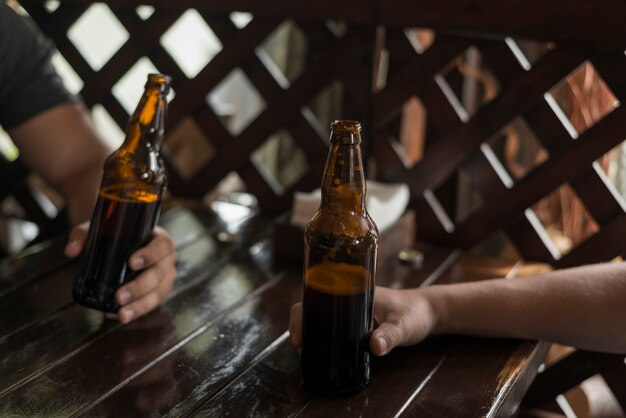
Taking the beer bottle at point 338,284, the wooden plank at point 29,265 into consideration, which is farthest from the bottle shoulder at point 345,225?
the wooden plank at point 29,265

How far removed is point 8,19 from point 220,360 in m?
0.94

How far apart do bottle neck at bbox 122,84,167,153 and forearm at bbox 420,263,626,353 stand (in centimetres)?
43

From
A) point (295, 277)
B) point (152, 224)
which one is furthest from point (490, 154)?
point (152, 224)

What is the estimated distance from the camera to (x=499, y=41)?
58.7 inches

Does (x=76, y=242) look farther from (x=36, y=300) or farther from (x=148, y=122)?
(x=148, y=122)

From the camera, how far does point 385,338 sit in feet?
3.11

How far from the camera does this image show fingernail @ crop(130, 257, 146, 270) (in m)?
1.11

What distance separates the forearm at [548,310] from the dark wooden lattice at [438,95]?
1.17 ft

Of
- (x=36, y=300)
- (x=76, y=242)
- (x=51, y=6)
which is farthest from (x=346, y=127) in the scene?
(x=51, y=6)

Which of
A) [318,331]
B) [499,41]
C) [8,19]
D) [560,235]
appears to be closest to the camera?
[318,331]

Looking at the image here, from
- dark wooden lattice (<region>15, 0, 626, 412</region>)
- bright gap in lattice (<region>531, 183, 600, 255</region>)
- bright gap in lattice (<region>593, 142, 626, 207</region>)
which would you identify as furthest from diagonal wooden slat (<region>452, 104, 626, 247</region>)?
bright gap in lattice (<region>531, 183, 600, 255</region>)

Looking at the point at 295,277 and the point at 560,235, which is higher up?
the point at 295,277

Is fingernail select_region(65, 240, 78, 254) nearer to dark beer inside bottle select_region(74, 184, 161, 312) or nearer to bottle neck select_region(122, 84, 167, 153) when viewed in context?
dark beer inside bottle select_region(74, 184, 161, 312)

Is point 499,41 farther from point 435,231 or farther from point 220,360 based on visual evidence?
point 220,360
